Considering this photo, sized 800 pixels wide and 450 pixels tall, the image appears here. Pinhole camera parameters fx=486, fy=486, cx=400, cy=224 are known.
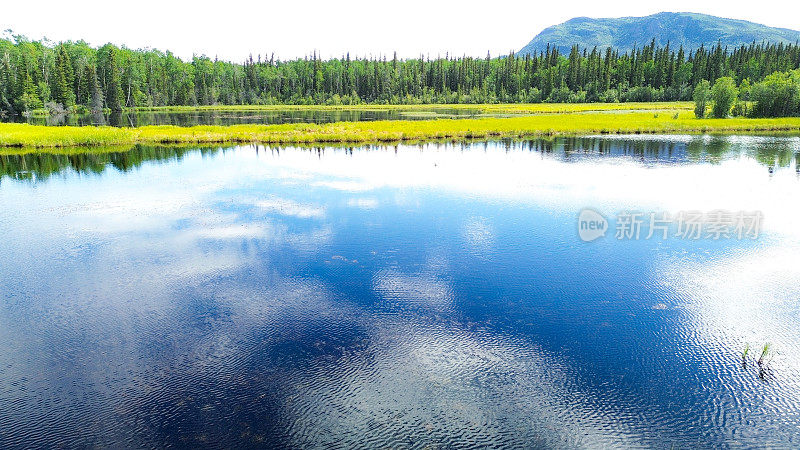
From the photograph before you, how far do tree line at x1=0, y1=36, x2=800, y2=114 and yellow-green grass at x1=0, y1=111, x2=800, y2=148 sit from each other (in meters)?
62.1

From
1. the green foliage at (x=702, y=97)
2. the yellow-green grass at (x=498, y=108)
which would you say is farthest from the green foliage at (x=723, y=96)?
the yellow-green grass at (x=498, y=108)

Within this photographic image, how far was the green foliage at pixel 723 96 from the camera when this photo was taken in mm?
77625

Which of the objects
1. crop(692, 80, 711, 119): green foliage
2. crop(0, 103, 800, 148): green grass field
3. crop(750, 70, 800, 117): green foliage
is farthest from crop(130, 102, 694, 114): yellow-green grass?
crop(0, 103, 800, 148): green grass field

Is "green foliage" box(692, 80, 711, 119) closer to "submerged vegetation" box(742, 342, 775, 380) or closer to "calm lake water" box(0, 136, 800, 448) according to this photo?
"calm lake water" box(0, 136, 800, 448)

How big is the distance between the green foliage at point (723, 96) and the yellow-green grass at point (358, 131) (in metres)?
5.10

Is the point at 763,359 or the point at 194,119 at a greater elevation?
the point at 194,119

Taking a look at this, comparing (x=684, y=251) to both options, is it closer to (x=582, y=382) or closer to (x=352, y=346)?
(x=582, y=382)

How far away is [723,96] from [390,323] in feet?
284

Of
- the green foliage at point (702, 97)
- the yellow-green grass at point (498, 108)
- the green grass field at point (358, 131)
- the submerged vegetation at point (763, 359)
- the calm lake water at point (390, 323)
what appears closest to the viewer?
the calm lake water at point (390, 323)

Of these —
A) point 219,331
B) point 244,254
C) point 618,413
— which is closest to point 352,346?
point 219,331

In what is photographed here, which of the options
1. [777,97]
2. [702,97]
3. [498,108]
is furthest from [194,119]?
[777,97]

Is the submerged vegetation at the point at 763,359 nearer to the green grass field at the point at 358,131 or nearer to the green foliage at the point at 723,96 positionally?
the green grass field at the point at 358,131

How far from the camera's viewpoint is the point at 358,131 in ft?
205

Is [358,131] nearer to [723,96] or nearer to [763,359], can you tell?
[763,359]
